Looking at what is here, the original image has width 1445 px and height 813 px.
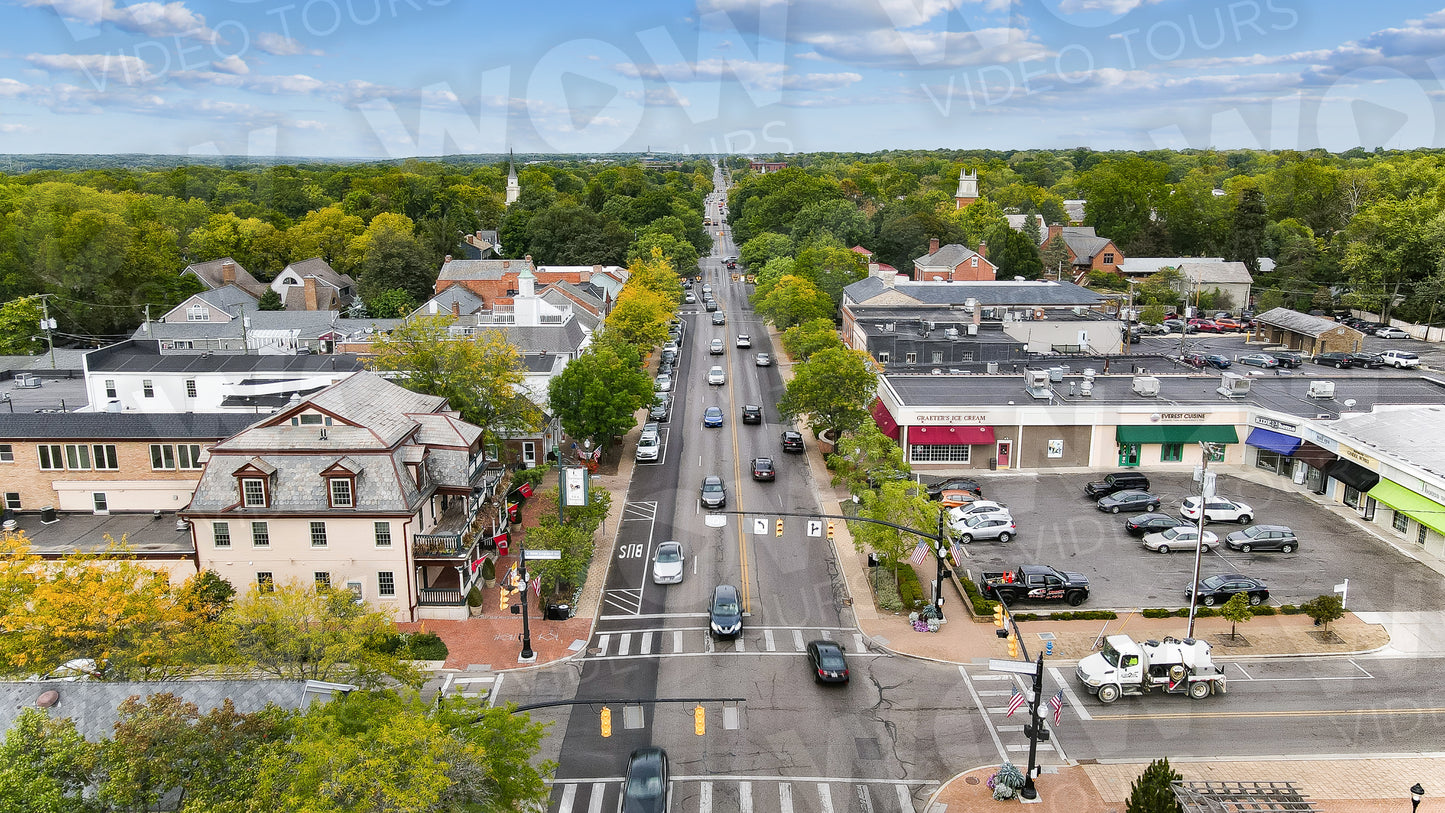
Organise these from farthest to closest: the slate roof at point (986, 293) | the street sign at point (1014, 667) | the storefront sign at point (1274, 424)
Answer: the slate roof at point (986, 293)
the storefront sign at point (1274, 424)
the street sign at point (1014, 667)

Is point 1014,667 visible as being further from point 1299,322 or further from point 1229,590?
point 1299,322

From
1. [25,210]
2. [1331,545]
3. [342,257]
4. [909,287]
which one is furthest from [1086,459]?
[25,210]

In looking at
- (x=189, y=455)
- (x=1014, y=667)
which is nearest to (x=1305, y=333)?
(x=1014, y=667)

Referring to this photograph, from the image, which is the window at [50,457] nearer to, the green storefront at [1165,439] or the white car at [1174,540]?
the white car at [1174,540]

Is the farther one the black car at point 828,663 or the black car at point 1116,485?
the black car at point 1116,485

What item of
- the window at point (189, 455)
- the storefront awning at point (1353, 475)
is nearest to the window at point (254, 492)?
the window at point (189, 455)

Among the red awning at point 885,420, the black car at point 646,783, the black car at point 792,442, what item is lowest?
the black car at point 646,783
